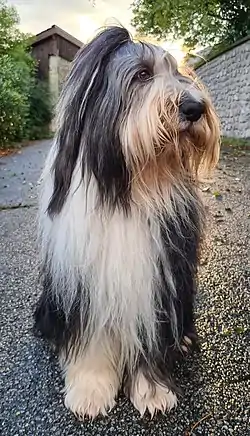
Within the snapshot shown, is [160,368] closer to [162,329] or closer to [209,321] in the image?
[162,329]

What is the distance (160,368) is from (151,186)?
2.47ft

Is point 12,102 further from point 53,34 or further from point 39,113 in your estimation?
point 53,34

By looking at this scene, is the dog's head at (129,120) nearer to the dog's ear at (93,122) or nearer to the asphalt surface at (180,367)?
the dog's ear at (93,122)

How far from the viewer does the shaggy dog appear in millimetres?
1556

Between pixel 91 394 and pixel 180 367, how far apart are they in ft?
1.50

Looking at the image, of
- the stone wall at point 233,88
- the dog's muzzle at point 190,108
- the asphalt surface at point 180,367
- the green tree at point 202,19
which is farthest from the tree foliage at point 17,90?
the dog's muzzle at point 190,108

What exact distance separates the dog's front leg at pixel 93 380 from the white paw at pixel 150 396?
0.30ft

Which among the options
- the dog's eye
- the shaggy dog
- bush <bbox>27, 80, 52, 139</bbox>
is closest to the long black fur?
the shaggy dog

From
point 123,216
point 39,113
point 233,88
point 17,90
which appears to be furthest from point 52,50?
point 123,216

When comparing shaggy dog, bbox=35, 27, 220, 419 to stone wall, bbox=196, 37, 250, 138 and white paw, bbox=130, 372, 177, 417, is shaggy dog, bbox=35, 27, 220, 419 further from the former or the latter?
stone wall, bbox=196, 37, 250, 138

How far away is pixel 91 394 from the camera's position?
1859mm

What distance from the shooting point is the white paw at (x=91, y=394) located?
1.84 m

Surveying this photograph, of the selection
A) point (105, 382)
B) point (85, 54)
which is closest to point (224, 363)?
point (105, 382)

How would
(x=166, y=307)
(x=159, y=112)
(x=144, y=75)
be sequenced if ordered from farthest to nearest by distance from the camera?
(x=166, y=307) < (x=144, y=75) < (x=159, y=112)
